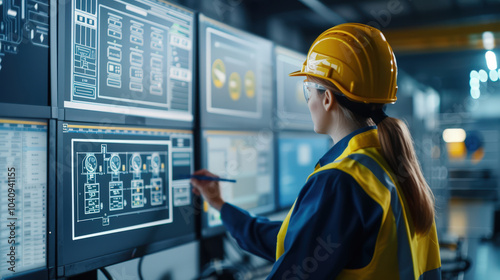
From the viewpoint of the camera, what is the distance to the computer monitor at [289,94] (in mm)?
2512

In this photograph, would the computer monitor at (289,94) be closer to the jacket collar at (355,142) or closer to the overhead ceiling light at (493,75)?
the jacket collar at (355,142)

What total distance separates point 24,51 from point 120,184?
20.3 inches

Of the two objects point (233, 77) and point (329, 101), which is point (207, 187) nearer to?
point (233, 77)

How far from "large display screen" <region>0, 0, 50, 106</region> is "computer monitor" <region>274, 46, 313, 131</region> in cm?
142

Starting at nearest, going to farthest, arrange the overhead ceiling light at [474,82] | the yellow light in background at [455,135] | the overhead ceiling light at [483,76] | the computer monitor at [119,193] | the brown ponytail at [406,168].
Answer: the brown ponytail at [406,168] → the computer monitor at [119,193] → the overhead ceiling light at [483,76] → the overhead ceiling light at [474,82] → the yellow light in background at [455,135]

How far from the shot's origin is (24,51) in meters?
1.20

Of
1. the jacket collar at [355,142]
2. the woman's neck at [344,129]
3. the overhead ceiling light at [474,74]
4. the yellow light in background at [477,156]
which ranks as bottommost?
the yellow light in background at [477,156]

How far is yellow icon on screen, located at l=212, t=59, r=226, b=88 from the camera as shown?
1.95 m

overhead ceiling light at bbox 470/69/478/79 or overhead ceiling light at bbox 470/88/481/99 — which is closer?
overhead ceiling light at bbox 470/69/478/79

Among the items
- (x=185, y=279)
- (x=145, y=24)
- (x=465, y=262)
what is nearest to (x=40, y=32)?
(x=145, y=24)

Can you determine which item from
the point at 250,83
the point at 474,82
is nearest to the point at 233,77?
the point at 250,83

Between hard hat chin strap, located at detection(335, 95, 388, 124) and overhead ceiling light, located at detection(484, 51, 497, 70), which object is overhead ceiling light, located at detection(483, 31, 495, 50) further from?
hard hat chin strap, located at detection(335, 95, 388, 124)

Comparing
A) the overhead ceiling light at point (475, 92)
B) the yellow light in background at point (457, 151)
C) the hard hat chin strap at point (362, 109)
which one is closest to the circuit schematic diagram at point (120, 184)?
the hard hat chin strap at point (362, 109)

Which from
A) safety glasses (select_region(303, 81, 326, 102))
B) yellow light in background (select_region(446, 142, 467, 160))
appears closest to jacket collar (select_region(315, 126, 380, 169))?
safety glasses (select_region(303, 81, 326, 102))
